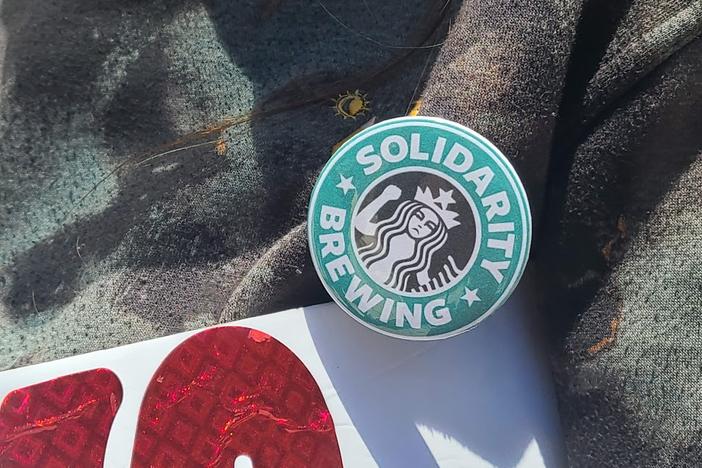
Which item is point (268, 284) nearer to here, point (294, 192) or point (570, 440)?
point (294, 192)

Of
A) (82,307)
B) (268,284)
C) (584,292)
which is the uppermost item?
(584,292)

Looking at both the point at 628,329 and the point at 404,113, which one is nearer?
the point at 628,329

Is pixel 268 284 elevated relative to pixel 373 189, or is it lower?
lower

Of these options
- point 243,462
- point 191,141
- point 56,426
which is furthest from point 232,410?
point 191,141

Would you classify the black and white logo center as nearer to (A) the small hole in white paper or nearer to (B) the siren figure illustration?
(B) the siren figure illustration

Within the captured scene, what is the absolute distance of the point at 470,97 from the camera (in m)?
0.54

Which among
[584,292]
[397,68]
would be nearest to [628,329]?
[584,292]

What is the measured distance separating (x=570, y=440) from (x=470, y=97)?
0.32 meters

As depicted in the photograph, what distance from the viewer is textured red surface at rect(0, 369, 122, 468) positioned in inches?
20.7

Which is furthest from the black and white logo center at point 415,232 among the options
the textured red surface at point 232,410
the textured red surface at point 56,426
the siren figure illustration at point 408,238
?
the textured red surface at point 56,426

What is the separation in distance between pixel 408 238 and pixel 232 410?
8.8 inches

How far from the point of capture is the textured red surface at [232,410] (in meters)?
0.53

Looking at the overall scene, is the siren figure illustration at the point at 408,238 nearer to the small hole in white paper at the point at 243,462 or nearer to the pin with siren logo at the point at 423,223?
the pin with siren logo at the point at 423,223

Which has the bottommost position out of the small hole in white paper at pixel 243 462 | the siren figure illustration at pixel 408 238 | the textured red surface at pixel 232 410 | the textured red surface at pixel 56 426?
the textured red surface at pixel 56 426
